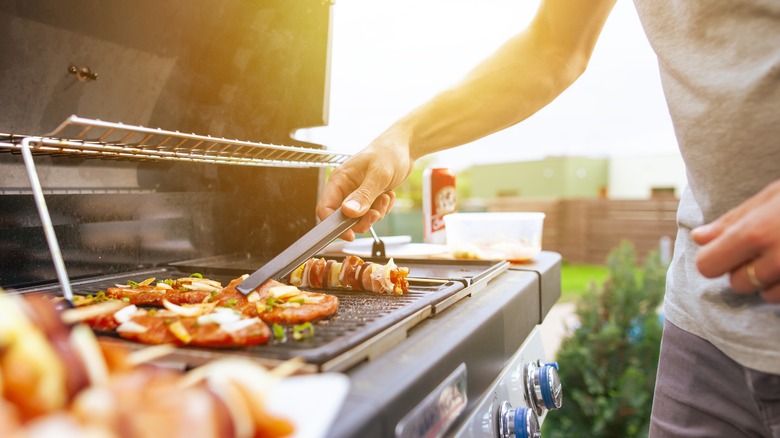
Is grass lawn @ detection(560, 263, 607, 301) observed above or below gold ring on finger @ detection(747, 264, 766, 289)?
below

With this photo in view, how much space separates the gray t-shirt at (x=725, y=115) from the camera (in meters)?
1.01

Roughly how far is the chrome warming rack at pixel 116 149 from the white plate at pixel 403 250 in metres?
0.40

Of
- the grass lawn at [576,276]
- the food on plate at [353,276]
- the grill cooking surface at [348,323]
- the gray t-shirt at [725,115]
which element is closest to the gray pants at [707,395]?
the gray t-shirt at [725,115]

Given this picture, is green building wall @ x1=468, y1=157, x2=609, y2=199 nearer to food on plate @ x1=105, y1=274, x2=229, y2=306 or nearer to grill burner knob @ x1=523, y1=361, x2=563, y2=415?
grill burner knob @ x1=523, y1=361, x2=563, y2=415

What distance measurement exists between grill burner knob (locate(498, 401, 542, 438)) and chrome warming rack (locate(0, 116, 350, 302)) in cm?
89

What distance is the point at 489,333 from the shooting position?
1.23 meters

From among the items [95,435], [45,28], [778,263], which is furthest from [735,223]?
[45,28]

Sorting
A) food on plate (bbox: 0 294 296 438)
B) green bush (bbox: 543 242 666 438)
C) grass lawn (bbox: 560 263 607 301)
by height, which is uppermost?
food on plate (bbox: 0 294 296 438)

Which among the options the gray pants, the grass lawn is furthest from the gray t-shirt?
the grass lawn

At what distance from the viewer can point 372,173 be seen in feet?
5.16

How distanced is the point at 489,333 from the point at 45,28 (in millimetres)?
1461

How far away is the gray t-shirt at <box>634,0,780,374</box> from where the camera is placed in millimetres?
1008

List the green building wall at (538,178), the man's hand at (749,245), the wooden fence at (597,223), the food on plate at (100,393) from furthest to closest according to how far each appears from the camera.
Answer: the green building wall at (538,178), the wooden fence at (597,223), the man's hand at (749,245), the food on plate at (100,393)

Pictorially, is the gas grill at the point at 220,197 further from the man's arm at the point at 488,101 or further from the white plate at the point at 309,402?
the man's arm at the point at 488,101
